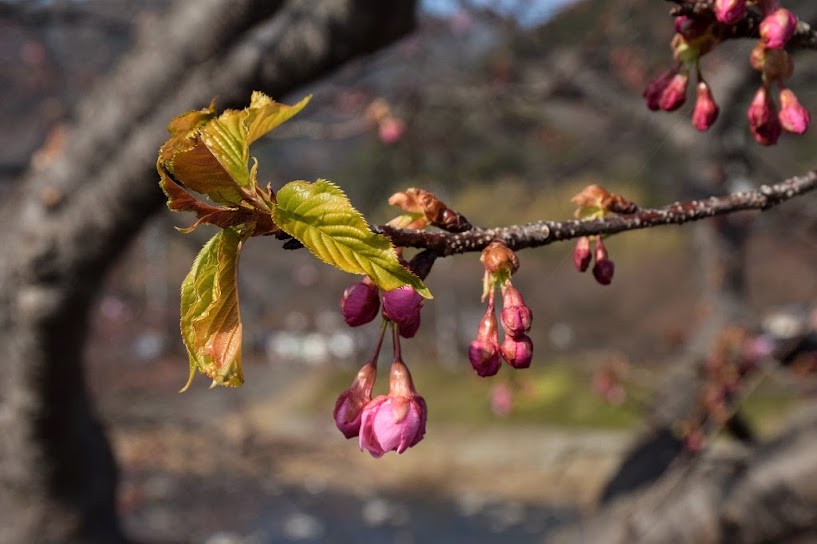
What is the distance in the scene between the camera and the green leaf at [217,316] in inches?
18.5

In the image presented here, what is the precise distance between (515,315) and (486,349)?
0.03m

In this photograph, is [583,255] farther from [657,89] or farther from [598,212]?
[657,89]

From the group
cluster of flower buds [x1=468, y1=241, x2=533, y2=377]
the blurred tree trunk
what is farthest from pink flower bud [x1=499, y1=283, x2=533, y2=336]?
the blurred tree trunk

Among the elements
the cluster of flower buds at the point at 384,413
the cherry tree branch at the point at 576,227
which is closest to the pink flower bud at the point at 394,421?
the cluster of flower buds at the point at 384,413

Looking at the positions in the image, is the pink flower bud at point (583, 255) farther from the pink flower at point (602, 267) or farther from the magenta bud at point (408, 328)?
the magenta bud at point (408, 328)

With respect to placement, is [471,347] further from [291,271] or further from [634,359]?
[291,271]

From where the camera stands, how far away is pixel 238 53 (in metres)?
1.46

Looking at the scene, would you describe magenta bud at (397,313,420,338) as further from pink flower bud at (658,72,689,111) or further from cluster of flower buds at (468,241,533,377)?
pink flower bud at (658,72,689,111)

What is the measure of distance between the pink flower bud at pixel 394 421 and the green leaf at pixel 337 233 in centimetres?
14

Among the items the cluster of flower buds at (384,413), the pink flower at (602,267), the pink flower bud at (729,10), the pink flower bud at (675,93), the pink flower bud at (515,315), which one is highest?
the pink flower bud at (729,10)

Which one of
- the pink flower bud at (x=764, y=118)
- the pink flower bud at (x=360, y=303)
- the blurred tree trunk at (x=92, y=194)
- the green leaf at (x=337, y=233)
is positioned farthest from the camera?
the blurred tree trunk at (x=92, y=194)

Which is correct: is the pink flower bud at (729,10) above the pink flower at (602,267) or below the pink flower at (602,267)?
above

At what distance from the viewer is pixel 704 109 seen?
705 mm

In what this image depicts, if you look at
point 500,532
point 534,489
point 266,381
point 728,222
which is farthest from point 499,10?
point 266,381
